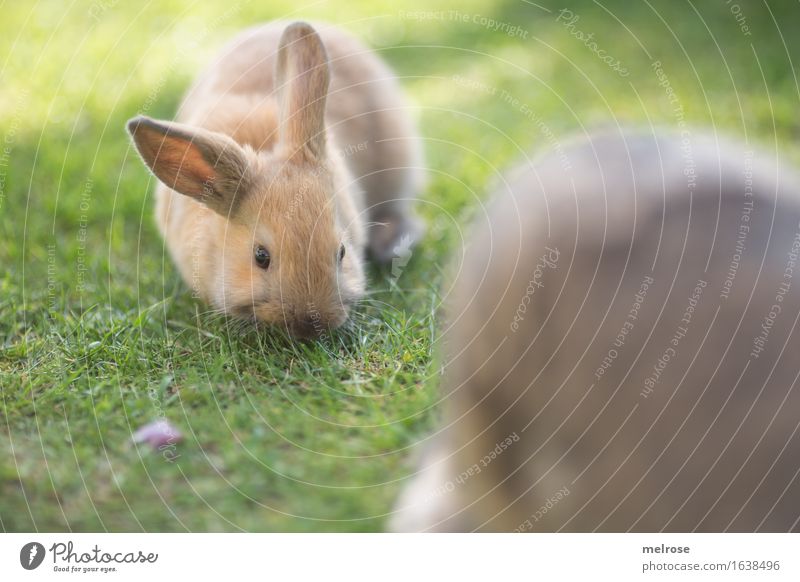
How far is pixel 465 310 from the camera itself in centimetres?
147

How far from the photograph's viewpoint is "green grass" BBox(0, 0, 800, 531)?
6.84ft

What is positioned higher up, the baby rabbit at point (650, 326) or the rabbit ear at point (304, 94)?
the rabbit ear at point (304, 94)

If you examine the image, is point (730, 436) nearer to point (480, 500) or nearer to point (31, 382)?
point (480, 500)

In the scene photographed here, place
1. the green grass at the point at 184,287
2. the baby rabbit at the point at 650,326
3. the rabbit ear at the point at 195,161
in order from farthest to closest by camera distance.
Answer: the rabbit ear at the point at 195,161, the green grass at the point at 184,287, the baby rabbit at the point at 650,326

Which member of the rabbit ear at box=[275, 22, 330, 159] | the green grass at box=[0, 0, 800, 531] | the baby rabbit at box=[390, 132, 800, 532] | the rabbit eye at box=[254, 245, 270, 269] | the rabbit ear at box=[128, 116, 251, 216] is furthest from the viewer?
the rabbit ear at box=[275, 22, 330, 159]

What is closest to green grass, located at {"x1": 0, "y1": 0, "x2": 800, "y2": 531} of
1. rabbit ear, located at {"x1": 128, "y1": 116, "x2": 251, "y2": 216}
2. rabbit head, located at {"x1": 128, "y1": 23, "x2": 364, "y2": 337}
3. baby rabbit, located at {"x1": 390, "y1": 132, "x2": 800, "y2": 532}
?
rabbit head, located at {"x1": 128, "y1": 23, "x2": 364, "y2": 337}

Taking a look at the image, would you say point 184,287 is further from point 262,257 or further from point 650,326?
point 650,326

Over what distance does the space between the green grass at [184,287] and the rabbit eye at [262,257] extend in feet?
0.72

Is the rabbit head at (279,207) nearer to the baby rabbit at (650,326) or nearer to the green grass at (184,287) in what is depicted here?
the green grass at (184,287)

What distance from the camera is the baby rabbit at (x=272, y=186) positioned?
2.51 metres

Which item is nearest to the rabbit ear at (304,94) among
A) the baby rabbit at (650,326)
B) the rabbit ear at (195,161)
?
the rabbit ear at (195,161)

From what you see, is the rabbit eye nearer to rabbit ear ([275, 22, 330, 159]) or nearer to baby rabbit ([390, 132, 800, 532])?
rabbit ear ([275, 22, 330, 159])
